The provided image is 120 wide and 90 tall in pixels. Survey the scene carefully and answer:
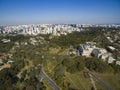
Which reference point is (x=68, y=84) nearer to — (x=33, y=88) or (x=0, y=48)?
(x=33, y=88)

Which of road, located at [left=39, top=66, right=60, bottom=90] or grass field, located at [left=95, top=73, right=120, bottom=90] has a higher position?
grass field, located at [left=95, top=73, right=120, bottom=90]

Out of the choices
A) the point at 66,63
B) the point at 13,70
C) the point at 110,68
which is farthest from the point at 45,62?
the point at 110,68

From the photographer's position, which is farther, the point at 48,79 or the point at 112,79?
the point at 48,79

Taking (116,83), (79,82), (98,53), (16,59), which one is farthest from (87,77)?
(16,59)

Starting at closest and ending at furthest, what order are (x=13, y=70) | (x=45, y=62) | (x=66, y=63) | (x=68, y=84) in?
(x=68, y=84), (x=13, y=70), (x=66, y=63), (x=45, y=62)

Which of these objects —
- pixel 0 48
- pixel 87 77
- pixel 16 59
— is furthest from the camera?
pixel 0 48

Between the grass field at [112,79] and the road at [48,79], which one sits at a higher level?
the grass field at [112,79]

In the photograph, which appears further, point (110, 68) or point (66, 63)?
point (66, 63)

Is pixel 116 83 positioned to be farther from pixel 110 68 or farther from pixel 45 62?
pixel 45 62

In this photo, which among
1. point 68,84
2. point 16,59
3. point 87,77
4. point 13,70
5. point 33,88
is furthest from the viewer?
point 16,59
